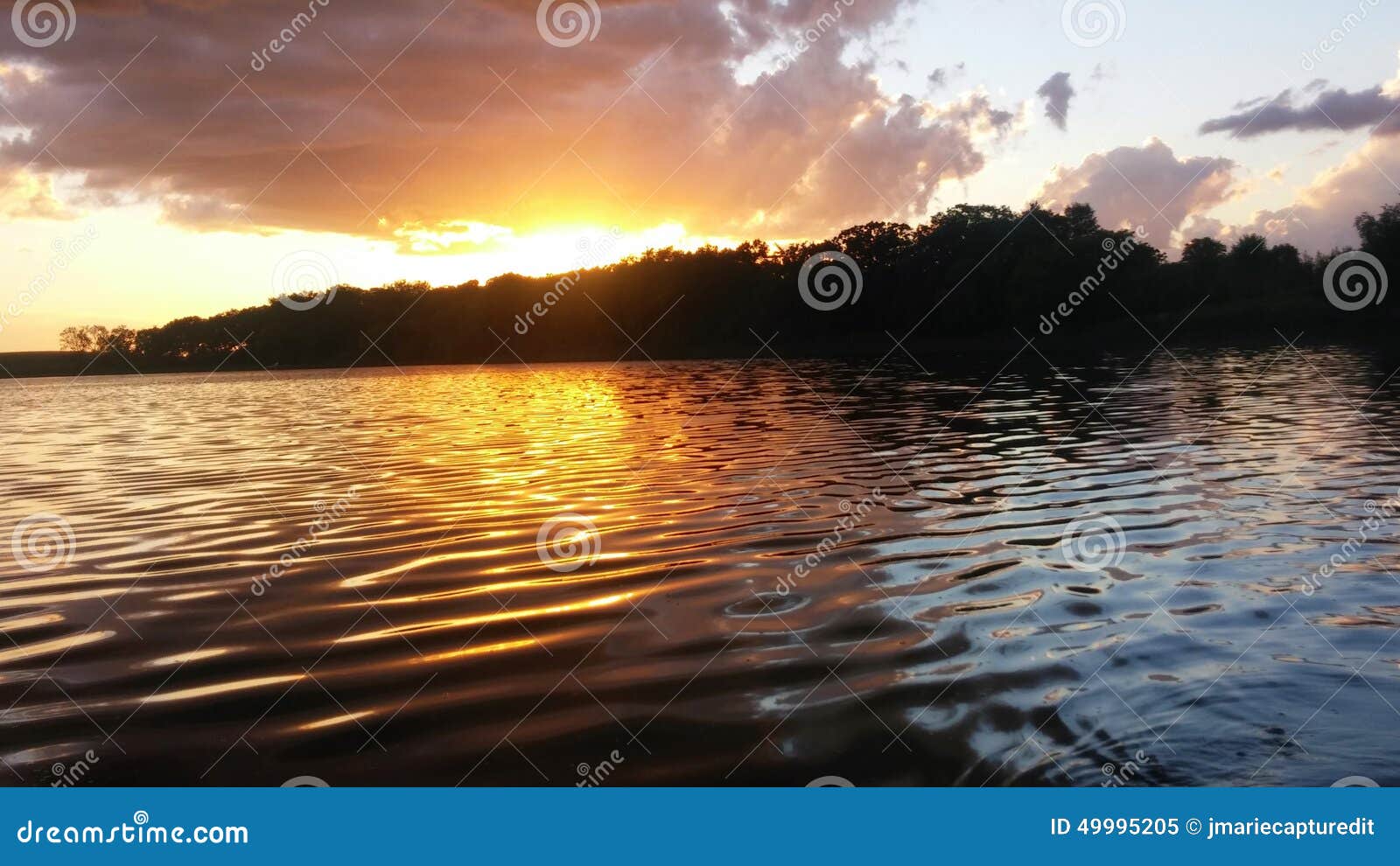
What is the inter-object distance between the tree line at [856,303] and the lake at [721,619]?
47.4 metres

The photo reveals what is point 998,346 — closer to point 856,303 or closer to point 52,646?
point 856,303

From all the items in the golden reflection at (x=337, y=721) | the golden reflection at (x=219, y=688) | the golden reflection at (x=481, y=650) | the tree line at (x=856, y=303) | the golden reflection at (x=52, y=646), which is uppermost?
the tree line at (x=856, y=303)

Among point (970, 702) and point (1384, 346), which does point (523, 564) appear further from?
point (1384, 346)

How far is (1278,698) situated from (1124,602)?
1745 mm

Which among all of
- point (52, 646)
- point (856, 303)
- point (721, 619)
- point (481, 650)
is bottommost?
point (52, 646)

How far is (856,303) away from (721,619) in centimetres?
9170

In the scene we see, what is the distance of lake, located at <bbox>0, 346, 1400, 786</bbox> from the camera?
4.58 meters

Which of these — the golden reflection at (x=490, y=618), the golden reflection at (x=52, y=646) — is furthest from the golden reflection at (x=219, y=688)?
the golden reflection at (x=52, y=646)

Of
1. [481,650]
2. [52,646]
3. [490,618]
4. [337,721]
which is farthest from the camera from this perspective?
[490,618]

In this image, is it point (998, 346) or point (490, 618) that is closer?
point (490, 618)

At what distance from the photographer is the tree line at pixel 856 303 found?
81438mm

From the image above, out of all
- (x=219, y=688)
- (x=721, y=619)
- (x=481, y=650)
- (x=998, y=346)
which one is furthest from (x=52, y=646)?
(x=998, y=346)

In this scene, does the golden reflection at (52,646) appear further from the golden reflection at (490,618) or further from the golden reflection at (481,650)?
the golden reflection at (481,650)

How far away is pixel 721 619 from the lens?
6.62 m
